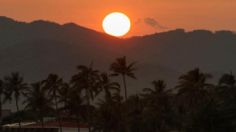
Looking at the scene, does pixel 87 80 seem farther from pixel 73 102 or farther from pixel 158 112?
pixel 158 112

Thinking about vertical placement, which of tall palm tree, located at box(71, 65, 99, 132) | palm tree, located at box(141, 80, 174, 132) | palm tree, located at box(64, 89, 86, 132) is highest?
tall palm tree, located at box(71, 65, 99, 132)

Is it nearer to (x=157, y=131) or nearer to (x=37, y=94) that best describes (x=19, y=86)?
(x=37, y=94)

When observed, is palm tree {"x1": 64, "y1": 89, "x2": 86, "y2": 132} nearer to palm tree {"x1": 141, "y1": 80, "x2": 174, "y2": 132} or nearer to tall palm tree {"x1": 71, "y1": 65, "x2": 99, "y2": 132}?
tall palm tree {"x1": 71, "y1": 65, "x2": 99, "y2": 132}

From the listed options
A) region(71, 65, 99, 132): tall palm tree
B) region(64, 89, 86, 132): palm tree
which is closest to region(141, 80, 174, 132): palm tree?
region(71, 65, 99, 132): tall palm tree

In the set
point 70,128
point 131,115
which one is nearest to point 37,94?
point 70,128

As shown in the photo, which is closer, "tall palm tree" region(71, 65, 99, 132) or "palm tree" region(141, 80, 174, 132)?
"palm tree" region(141, 80, 174, 132)

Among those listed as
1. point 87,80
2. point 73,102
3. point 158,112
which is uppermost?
point 87,80

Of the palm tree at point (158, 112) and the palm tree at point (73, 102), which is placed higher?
the palm tree at point (73, 102)

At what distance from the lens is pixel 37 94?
139125mm

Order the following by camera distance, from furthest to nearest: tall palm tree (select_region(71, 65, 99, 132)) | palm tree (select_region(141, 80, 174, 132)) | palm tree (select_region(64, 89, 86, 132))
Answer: palm tree (select_region(64, 89, 86, 132))
tall palm tree (select_region(71, 65, 99, 132))
palm tree (select_region(141, 80, 174, 132))

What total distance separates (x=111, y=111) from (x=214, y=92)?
1844 cm

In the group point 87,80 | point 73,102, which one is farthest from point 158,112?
point 73,102

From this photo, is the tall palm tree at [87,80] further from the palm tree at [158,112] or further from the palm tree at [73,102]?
the palm tree at [158,112]

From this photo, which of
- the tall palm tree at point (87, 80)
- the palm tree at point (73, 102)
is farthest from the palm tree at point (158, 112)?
the palm tree at point (73, 102)
